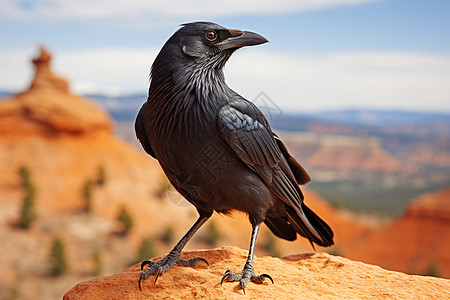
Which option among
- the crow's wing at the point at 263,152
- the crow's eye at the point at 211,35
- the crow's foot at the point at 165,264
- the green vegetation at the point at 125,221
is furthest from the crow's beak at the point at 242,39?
the green vegetation at the point at 125,221

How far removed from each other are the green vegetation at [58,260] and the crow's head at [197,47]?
18.3 m

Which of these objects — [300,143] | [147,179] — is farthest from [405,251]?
[300,143]

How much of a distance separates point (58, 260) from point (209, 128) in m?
18.6

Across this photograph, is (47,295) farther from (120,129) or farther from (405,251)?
(120,129)

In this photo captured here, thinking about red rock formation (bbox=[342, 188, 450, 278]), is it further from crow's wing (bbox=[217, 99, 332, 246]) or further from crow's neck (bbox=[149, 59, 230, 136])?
crow's neck (bbox=[149, 59, 230, 136])

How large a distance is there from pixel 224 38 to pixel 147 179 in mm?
28083

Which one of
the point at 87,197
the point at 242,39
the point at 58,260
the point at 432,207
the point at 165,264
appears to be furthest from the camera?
the point at 432,207

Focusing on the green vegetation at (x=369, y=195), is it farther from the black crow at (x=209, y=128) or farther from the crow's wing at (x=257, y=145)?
the black crow at (x=209, y=128)

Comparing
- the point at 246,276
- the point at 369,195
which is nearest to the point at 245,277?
the point at 246,276

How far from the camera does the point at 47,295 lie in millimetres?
20281

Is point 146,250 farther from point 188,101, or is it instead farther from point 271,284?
point 188,101

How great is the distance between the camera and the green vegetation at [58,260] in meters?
20.8

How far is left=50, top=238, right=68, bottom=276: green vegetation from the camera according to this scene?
2079cm

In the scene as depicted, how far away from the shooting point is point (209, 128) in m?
4.46
